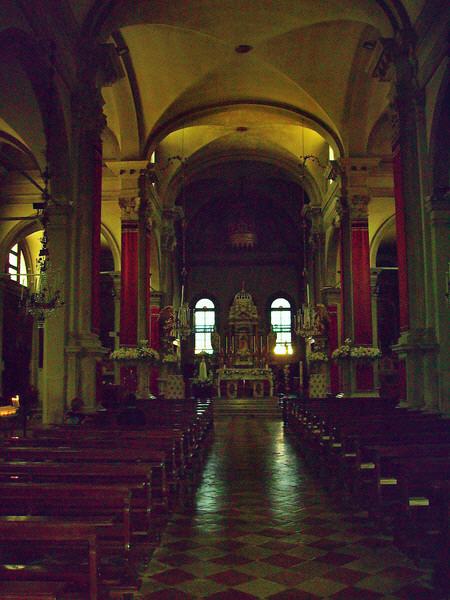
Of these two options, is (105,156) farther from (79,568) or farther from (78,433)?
(79,568)

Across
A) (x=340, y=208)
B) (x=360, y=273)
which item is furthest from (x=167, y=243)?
(x=360, y=273)

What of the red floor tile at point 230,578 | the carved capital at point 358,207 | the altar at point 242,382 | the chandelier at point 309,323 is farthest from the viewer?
the altar at point 242,382

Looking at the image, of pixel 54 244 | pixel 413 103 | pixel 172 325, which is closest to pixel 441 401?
pixel 413 103

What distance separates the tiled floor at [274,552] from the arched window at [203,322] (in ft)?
78.6

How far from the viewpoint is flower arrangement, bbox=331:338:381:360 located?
670 inches

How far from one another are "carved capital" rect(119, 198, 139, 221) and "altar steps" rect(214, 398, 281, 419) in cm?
767

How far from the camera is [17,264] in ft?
74.8

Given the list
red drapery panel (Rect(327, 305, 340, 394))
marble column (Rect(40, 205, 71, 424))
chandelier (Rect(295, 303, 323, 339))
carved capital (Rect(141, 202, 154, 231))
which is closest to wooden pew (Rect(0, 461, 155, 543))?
marble column (Rect(40, 205, 71, 424))

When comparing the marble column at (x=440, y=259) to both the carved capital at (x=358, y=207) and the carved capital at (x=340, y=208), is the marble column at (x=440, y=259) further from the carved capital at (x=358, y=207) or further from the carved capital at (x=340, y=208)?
the carved capital at (x=340, y=208)

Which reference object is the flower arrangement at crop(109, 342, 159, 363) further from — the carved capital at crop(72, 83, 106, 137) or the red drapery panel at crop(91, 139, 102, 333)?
the carved capital at crop(72, 83, 106, 137)

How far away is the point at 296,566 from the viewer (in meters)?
4.55

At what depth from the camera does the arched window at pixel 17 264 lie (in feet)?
72.6

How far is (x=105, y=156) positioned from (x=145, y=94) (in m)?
3.15

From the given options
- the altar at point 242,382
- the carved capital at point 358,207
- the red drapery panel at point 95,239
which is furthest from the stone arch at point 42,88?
the altar at point 242,382
